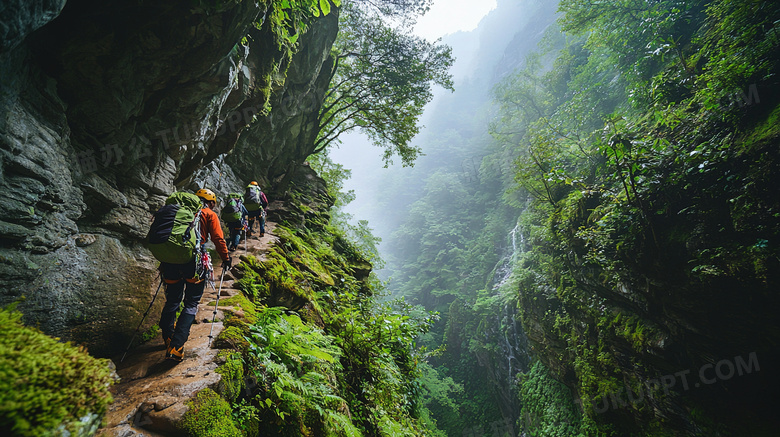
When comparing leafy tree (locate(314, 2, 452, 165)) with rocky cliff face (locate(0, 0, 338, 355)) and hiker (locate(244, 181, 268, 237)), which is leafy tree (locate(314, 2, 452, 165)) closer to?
hiker (locate(244, 181, 268, 237))

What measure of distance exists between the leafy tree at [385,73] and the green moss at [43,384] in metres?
12.1

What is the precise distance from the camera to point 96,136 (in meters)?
3.62

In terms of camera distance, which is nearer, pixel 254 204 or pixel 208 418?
pixel 208 418

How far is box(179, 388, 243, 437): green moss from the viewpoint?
1946 mm

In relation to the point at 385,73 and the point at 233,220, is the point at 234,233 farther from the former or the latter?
the point at 385,73

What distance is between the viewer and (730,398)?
5.31 metres

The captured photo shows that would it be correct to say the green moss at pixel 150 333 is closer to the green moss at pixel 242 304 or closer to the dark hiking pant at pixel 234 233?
the green moss at pixel 242 304

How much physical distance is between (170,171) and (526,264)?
17.2 m

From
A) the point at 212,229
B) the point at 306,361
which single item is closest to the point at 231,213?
the point at 212,229

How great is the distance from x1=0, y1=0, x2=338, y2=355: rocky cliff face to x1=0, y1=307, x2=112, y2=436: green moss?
91.6 inches

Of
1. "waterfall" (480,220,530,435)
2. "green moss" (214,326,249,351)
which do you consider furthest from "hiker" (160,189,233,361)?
"waterfall" (480,220,530,435)

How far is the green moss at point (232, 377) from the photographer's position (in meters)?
2.32

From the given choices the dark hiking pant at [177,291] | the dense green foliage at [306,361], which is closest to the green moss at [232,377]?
the dense green foliage at [306,361]

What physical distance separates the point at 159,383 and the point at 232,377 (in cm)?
58
